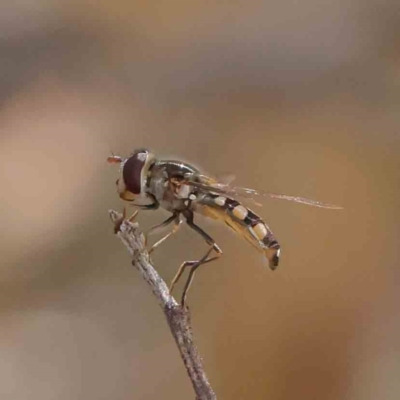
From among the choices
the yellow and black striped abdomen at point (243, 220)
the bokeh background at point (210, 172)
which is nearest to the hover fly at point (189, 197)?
the yellow and black striped abdomen at point (243, 220)

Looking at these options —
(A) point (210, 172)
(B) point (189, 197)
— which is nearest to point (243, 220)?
(B) point (189, 197)

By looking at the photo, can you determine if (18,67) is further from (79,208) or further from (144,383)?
(144,383)

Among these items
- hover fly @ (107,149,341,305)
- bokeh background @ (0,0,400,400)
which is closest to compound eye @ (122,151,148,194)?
hover fly @ (107,149,341,305)

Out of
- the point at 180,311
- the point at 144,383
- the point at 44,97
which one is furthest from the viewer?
the point at 44,97

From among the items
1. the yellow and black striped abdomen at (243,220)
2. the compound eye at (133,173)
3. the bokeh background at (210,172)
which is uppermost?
the compound eye at (133,173)

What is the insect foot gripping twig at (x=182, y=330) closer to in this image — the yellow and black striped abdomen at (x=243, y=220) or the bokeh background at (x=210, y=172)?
the yellow and black striped abdomen at (x=243, y=220)

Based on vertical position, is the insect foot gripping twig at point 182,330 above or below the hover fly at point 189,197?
below

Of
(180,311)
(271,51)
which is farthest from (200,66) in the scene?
(180,311)

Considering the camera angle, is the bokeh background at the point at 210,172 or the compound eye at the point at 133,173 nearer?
the compound eye at the point at 133,173
